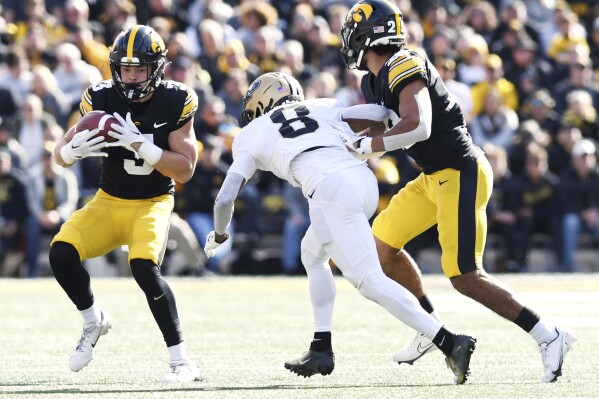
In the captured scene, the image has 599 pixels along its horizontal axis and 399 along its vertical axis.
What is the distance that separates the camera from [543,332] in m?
5.73

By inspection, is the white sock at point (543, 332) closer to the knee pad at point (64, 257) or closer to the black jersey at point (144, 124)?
the black jersey at point (144, 124)

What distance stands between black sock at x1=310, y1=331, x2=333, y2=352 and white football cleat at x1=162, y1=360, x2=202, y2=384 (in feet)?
1.73

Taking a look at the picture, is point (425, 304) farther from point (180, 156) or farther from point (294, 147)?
point (180, 156)

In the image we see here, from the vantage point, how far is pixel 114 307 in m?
9.39

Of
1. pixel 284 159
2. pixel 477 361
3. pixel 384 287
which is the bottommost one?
pixel 477 361

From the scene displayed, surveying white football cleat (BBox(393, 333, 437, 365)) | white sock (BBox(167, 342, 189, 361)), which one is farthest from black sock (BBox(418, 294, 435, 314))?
white sock (BBox(167, 342, 189, 361))

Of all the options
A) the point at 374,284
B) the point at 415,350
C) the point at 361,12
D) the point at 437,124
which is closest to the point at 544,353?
the point at 415,350

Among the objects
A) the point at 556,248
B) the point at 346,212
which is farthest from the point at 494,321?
the point at 556,248

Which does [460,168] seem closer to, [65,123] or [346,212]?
[346,212]

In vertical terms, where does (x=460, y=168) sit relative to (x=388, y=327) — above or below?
above

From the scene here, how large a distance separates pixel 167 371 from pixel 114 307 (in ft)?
11.5

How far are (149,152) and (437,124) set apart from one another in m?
1.32

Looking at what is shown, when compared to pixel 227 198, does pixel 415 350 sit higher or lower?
lower

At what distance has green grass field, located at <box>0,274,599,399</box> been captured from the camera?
17.4 feet
